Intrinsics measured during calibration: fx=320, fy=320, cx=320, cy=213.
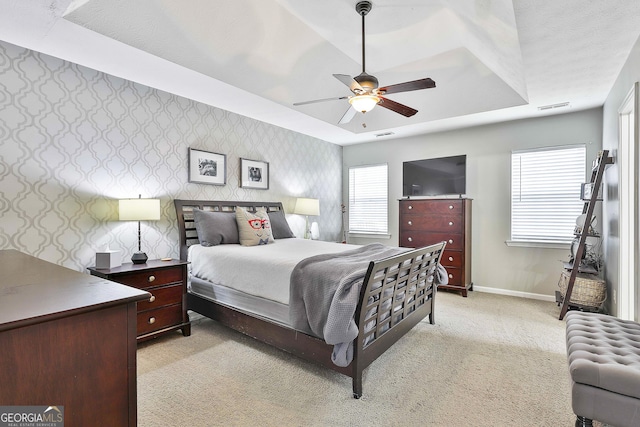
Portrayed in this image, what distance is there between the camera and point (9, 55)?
8.46ft

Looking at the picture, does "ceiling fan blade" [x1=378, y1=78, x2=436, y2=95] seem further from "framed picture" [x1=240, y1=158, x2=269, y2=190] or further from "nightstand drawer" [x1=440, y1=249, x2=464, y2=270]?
"nightstand drawer" [x1=440, y1=249, x2=464, y2=270]

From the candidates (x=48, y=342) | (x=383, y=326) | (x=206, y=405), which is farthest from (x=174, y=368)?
(x=48, y=342)

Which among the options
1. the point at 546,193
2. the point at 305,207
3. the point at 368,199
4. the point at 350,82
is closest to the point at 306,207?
the point at 305,207

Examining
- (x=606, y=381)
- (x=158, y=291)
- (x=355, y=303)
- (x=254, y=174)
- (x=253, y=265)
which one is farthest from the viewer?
(x=254, y=174)

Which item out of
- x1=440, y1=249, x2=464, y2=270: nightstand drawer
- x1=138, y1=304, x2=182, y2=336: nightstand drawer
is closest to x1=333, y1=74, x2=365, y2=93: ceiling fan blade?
x1=138, y1=304, x2=182, y2=336: nightstand drawer

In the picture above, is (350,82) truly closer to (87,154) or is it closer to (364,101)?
(364,101)

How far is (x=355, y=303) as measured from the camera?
2.07m

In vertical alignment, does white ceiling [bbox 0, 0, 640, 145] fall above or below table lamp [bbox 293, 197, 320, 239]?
above

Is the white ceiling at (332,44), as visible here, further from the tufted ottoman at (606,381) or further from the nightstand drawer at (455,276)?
the nightstand drawer at (455,276)

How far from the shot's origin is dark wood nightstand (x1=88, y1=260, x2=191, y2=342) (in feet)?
9.10

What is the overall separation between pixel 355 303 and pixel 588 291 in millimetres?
3159

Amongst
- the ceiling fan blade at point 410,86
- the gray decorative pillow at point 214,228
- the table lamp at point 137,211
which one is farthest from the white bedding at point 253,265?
the ceiling fan blade at point 410,86

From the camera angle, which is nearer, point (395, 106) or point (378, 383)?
point (378, 383)

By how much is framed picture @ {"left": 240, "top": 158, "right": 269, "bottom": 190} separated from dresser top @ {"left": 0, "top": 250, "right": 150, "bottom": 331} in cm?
318
